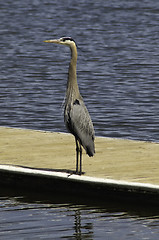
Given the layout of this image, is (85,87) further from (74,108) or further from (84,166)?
(74,108)

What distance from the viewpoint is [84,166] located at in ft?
41.3

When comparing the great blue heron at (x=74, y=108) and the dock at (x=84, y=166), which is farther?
the great blue heron at (x=74, y=108)

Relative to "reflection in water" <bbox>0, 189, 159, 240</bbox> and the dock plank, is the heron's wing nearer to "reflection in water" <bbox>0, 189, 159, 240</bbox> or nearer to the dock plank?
the dock plank

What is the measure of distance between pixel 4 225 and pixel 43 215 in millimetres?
669

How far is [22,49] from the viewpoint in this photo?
35656 millimetres

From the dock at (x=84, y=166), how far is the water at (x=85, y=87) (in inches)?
13.1

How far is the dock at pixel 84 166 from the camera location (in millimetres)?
11359

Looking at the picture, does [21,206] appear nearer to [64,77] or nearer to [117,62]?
[64,77]

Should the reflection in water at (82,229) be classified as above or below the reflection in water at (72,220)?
below

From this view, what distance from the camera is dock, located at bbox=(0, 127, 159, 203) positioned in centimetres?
1136

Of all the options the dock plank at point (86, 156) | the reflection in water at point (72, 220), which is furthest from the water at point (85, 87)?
the dock plank at point (86, 156)

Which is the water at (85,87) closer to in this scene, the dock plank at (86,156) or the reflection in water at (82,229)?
the reflection in water at (82,229)

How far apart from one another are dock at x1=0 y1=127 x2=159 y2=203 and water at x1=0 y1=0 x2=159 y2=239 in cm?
33

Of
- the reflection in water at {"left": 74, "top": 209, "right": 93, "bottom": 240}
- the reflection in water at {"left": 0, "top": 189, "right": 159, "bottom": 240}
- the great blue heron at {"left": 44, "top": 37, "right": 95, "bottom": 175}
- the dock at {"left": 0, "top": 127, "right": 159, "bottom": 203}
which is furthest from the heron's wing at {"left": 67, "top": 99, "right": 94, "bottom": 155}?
the reflection in water at {"left": 74, "top": 209, "right": 93, "bottom": 240}
